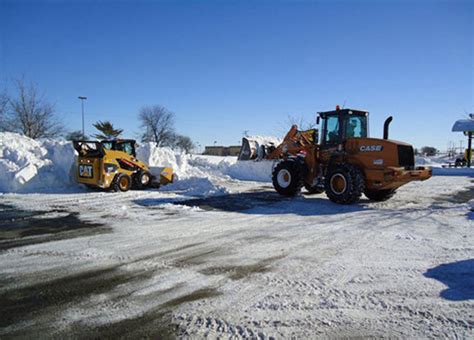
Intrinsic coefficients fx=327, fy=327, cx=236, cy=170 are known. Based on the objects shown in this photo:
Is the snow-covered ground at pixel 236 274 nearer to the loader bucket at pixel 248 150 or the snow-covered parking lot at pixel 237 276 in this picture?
the snow-covered parking lot at pixel 237 276

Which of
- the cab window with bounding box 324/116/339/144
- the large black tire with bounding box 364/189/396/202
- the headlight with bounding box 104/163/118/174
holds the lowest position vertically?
the large black tire with bounding box 364/189/396/202

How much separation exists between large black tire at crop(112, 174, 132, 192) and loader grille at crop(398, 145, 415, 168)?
9.89 metres

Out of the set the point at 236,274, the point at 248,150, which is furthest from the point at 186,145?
the point at 236,274

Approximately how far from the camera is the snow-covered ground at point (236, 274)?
2965mm

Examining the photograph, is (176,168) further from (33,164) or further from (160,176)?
(33,164)

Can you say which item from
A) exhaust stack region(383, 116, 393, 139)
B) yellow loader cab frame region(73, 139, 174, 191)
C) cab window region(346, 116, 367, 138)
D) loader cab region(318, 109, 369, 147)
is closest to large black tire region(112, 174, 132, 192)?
yellow loader cab frame region(73, 139, 174, 191)

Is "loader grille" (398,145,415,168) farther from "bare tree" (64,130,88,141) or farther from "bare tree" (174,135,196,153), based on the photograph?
"bare tree" (174,135,196,153)

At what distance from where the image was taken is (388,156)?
9.50 metres

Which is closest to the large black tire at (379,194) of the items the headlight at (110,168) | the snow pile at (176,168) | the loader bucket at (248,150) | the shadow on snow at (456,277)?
the snow pile at (176,168)

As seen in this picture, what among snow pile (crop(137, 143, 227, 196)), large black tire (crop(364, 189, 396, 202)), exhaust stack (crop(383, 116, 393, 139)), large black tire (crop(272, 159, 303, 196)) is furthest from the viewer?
snow pile (crop(137, 143, 227, 196))

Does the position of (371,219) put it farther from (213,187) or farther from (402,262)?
(213,187)

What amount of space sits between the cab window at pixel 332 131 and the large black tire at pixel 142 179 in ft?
25.1

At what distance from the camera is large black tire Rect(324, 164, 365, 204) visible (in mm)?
9523

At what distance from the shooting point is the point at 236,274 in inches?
166
